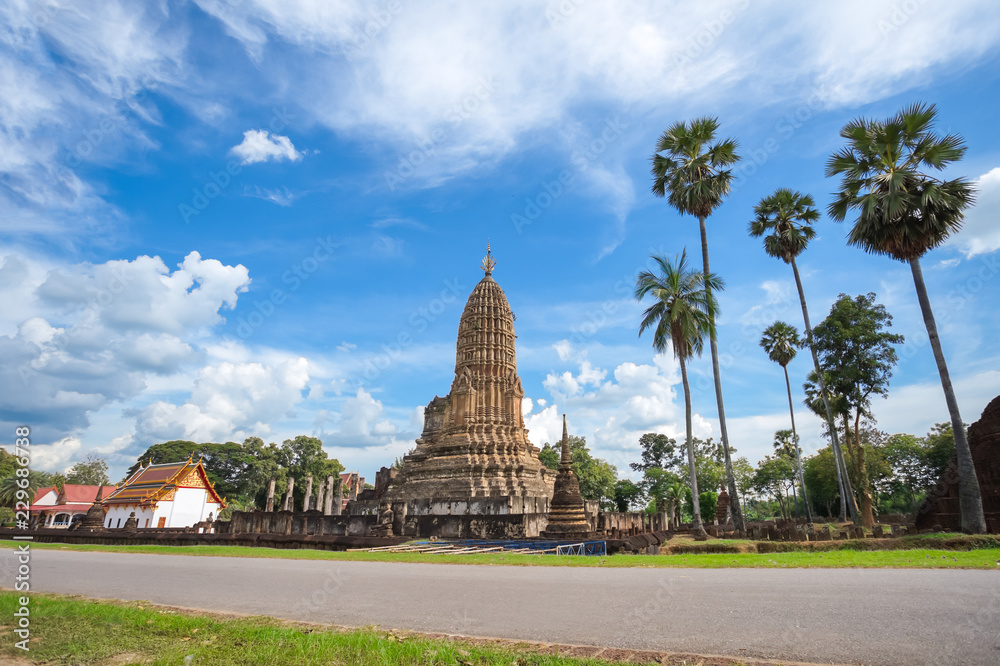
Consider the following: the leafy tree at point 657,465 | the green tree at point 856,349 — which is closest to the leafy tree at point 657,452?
the leafy tree at point 657,465

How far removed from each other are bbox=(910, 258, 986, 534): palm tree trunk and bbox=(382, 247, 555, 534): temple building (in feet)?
62.6

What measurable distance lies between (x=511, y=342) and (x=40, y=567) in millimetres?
34614

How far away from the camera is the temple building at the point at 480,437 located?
35.3 meters

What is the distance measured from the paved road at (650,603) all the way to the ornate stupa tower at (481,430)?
2417cm

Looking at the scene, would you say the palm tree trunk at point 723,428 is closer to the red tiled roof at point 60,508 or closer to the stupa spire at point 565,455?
the stupa spire at point 565,455

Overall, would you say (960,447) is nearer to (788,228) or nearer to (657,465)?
(788,228)

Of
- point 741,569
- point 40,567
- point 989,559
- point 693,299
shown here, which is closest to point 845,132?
point 693,299

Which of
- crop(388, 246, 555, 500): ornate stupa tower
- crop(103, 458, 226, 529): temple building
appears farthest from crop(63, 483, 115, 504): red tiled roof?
crop(388, 246, 555, 500): ornate stupa tower

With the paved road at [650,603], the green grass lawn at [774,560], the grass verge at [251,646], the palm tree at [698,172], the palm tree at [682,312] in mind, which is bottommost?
the green grass lawn at [774,560]

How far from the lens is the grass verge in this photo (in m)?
4.21

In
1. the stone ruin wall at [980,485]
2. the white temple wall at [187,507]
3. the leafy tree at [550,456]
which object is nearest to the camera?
the stone ruin wall at [980,485]

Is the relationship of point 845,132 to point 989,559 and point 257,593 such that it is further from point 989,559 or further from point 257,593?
point 257,593

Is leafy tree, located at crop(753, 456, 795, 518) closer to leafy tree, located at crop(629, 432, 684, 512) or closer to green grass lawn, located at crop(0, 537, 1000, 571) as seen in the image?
leafy tree, located at crop(629, 432, 684, 512)

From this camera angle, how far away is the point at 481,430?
1544 inches
